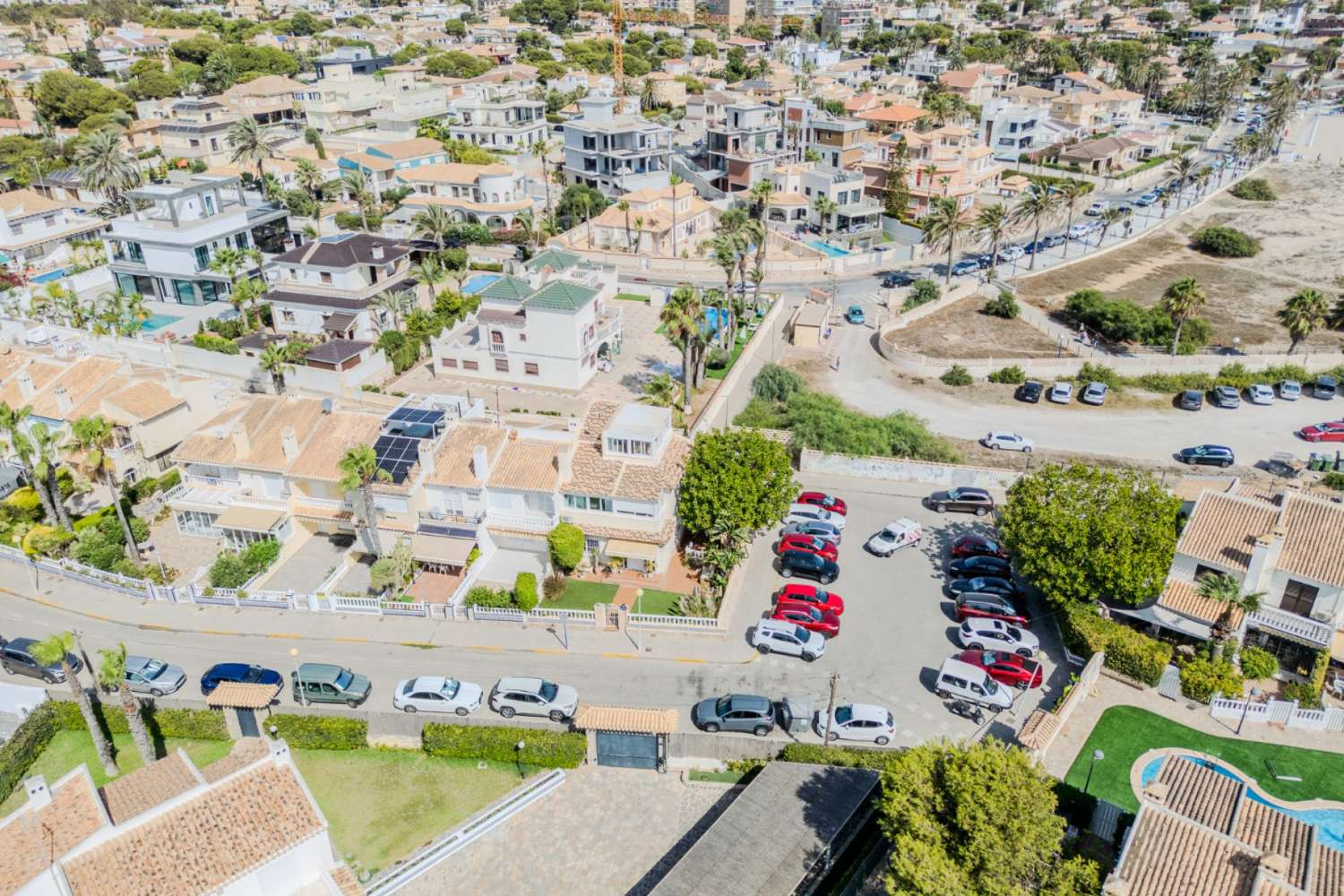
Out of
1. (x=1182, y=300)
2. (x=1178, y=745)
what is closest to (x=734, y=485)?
(x=1178, y=745)

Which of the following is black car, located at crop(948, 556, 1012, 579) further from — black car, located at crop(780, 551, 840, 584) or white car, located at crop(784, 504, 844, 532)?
white car, located at crop(784, 504, 844, 532)

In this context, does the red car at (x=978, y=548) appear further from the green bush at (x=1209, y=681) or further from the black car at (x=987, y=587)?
the green bush at (x=1209, y=681)

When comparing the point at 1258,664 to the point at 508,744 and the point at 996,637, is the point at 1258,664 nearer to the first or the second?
the point at 996,637

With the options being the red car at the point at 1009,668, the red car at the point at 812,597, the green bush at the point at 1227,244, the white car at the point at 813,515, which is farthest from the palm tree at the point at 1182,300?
the red car at the point at 812,597

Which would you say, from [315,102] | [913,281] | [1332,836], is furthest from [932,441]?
[315,102]

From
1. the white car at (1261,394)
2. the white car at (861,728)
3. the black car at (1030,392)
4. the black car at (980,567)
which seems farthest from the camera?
the black car at (1030,392)
